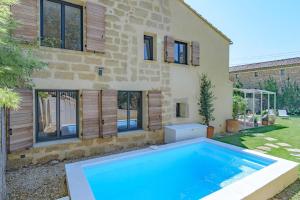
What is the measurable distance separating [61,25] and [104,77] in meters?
2.64

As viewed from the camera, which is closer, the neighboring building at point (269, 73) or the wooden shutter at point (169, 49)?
the wooden shutter at point (169, 49)

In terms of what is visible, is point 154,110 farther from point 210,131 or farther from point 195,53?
point 195,53

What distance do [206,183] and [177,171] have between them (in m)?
1.32

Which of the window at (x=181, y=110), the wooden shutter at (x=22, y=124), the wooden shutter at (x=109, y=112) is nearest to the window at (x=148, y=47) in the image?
the wooden shutter at (x=109, y=112)

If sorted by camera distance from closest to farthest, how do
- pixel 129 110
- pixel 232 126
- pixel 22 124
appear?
pixel 22 124
pixel 129 110
pixel 232 126

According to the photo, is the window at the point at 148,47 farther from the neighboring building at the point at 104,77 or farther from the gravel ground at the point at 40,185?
the gravel ground at the point at 40,185

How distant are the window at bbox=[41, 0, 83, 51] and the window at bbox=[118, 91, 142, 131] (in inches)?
119

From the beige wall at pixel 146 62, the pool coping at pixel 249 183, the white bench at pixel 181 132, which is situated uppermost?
the beige wall at pixel 146 62

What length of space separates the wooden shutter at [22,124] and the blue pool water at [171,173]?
256cm

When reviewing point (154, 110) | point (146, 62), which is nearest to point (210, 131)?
point (154, 110)

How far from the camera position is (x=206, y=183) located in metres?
6.96

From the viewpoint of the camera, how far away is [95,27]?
29.6ft

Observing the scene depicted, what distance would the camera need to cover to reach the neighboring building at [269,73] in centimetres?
2914

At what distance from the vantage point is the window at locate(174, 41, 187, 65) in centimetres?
1275
